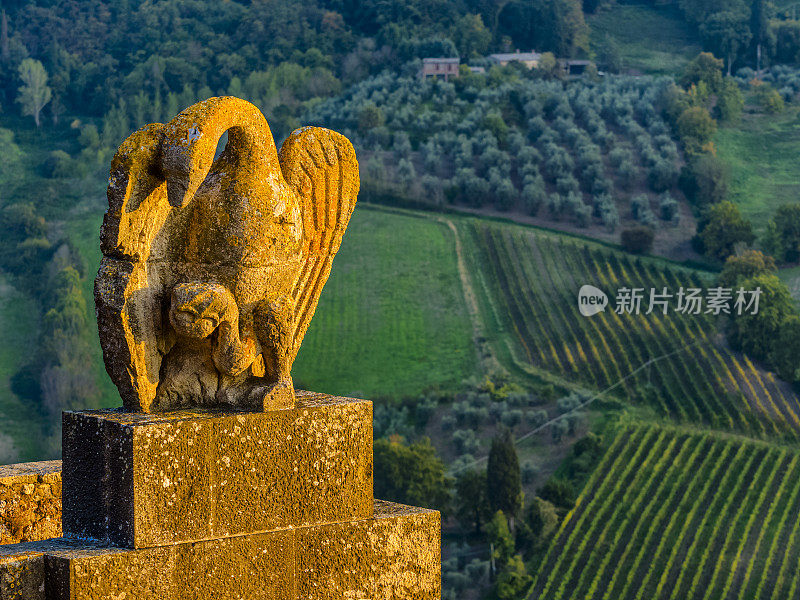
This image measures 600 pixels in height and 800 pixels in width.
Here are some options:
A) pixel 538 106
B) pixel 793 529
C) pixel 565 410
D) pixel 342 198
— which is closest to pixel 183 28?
pixel 538 106

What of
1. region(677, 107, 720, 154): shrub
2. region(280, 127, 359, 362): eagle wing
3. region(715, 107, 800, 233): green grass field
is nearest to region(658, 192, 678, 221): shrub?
region(715, 107, 800, 233): green grass field

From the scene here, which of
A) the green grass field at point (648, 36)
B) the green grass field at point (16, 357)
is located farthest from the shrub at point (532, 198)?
the green grass field at point (648, 36)

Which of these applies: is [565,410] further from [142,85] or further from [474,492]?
[142,85]

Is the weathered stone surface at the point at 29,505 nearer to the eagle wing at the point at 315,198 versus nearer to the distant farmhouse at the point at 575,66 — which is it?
the eagle wing at the point at 315,198

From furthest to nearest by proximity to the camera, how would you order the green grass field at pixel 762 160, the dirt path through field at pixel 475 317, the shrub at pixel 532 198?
the green grass field at pixel 762 160 < the shrub at pixel 532 198 < the dirt path through field at pixel 475 317

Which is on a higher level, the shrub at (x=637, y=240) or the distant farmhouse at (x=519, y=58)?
the shrub at (x=637, y=240)

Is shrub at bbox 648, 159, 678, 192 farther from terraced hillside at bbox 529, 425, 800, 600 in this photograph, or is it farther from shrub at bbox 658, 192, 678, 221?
terraced hillside at bbox 529, 425, 800, 600
